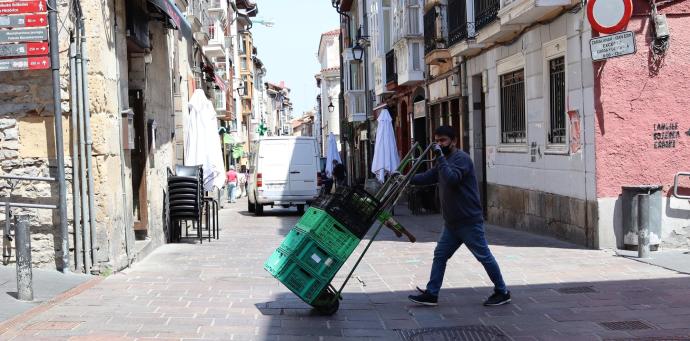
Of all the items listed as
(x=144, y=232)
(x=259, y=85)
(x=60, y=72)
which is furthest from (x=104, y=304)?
(x=259, y=85)

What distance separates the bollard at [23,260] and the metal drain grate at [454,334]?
3.45 m

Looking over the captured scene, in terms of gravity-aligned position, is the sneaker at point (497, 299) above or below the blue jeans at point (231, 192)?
above

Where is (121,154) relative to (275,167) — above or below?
above

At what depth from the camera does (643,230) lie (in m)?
9.97

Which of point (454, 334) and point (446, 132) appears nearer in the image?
point (454, 334)

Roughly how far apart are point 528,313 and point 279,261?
2242mm

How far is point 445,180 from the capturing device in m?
7.16

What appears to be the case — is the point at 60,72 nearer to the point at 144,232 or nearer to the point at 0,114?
the point at 0,114

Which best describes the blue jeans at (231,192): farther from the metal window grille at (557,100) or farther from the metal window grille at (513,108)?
the metal window grille at (557,100)

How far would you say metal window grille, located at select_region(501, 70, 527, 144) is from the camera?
15.0m

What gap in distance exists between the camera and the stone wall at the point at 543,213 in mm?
11398

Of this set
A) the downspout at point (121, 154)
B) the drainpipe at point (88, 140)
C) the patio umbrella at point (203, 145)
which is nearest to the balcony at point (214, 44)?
the patio umbrella at point (203, 145)

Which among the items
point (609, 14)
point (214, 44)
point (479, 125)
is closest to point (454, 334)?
point (609, 14)

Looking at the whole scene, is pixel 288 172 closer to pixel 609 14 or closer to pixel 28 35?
pixel 609 14
